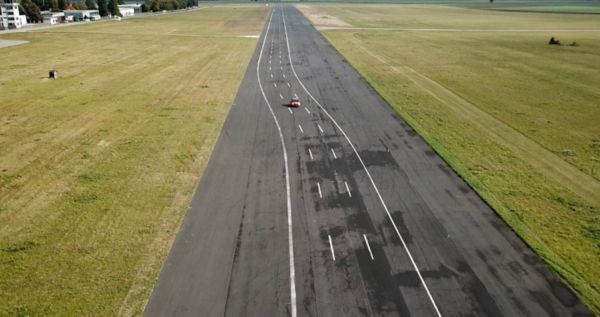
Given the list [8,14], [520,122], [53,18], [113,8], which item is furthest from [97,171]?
[113,8]

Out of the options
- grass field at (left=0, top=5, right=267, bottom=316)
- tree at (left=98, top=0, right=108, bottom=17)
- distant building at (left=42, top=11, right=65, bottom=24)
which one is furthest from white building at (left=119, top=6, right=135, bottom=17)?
grass field at (left=0, top=5, right=267, bottom=316)

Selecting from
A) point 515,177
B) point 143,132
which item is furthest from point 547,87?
point 143,132

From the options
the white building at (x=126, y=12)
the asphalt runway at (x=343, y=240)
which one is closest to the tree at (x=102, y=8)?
the white building at (x=126, y=12)

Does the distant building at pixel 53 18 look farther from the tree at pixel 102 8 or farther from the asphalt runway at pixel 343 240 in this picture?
the asphalt runway at pixel 343 240

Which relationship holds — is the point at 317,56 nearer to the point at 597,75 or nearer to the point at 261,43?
the point at 261,43

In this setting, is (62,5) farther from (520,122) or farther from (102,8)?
(520,122)
